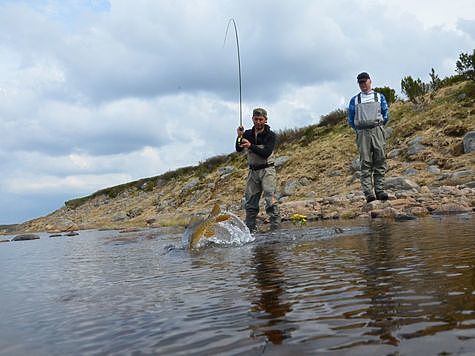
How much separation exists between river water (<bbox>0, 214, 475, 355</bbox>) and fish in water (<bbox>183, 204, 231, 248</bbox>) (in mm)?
1959

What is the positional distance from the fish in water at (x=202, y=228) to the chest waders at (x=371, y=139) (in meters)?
3.63

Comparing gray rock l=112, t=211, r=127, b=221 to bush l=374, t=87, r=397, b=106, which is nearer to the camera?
bush l=374, t=87, r=397, b=106

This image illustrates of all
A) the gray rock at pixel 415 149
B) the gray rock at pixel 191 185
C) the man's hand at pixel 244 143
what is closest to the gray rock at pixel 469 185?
the man's hand at pixel 244 143

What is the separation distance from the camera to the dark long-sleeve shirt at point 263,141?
8.16m

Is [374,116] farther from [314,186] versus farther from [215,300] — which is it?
[314,186]

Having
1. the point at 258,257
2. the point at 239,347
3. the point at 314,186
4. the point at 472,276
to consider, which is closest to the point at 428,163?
the point at 314,186

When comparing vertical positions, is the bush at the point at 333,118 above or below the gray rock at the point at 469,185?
above

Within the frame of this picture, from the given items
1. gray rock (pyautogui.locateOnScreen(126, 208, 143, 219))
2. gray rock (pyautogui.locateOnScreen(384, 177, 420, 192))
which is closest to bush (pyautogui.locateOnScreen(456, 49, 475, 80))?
gray rock (pyautogui.locateOnScreen(384, 177, 420, 192))

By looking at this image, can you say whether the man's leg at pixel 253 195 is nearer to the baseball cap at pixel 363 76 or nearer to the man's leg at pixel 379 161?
the man's leg at pixel 379 161

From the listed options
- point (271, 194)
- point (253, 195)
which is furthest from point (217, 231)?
point (253, 195)

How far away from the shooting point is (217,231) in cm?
656

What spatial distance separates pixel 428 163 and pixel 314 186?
435cm

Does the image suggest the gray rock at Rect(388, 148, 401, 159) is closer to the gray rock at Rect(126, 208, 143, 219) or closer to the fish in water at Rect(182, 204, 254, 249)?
the fish in water at Rect(182, 204, 254, 249)

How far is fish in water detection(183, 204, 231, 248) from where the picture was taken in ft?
20.9
